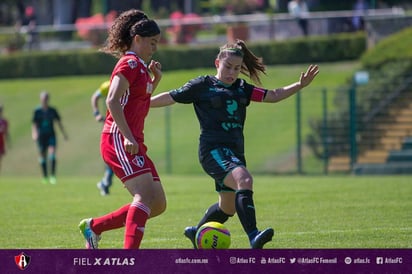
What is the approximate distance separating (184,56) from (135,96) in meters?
30.5

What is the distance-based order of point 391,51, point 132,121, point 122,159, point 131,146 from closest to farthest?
1. point 131,146
2. point 122,159
3. point 132,121
4. point 391,51

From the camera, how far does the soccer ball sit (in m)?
9.52

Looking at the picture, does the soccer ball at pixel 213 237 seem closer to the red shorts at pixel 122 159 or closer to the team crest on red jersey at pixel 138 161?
the red shorts at pixel 122 159

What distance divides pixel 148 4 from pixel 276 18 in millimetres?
17181

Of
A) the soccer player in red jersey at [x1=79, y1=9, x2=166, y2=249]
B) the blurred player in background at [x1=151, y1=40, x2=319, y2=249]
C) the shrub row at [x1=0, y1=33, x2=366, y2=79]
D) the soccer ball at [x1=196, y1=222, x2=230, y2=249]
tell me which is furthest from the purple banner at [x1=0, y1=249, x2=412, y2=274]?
the shrub row at [x1=0, y1=33, x2=366, y2=79]

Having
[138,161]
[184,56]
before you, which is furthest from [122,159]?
[184,56]

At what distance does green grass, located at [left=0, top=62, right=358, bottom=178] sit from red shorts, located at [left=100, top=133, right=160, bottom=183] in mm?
18937

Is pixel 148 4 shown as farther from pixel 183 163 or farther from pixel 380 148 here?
pixel 380 148

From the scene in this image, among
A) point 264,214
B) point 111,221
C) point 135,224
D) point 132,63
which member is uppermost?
point 132,63

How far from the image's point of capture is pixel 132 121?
362 inches

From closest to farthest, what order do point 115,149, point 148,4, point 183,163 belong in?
point 115,149, point 183,163, point 148,4

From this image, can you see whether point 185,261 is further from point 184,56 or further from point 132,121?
point 184,56

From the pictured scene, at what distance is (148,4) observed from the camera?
5597 centimetres

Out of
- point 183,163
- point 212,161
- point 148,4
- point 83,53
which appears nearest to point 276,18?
point 83,53
